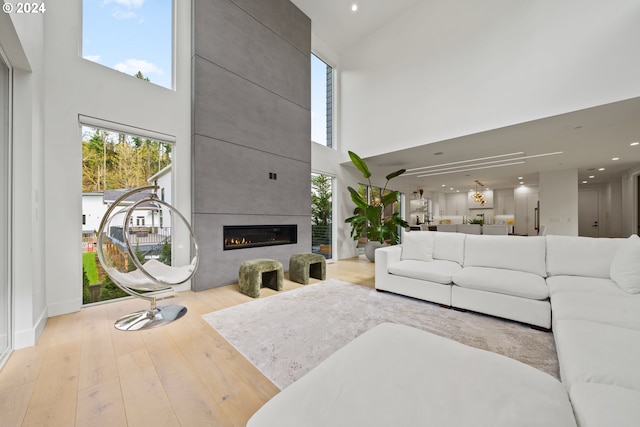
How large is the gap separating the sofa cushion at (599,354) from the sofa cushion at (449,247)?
1811 mm

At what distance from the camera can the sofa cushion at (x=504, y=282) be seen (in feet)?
7.55

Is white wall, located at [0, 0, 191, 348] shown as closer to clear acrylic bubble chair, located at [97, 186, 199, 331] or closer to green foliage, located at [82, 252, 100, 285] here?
green foliage, located at [82, 252, 100, 285]

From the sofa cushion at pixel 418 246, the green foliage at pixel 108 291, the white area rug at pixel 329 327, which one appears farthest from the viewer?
the sofa cushion at pixel 418 246

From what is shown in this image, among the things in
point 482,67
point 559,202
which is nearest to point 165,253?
point 482,67

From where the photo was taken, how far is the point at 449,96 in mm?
4543

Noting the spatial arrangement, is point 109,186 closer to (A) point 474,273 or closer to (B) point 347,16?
(A) point 474,273

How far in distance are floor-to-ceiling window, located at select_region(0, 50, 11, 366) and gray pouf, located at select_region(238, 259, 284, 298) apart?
197 centimetres

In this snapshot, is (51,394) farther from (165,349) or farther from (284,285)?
(284,285)

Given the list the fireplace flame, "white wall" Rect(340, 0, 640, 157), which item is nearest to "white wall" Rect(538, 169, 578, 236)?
"white wall" Rect(340, 0, 640, 157)

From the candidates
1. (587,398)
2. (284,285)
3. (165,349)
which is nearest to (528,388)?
(587,398)

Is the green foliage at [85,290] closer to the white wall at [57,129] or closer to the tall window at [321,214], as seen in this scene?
the white wall at [57,129]

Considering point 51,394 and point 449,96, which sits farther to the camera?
point 449,96

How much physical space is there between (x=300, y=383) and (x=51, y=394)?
167 cm

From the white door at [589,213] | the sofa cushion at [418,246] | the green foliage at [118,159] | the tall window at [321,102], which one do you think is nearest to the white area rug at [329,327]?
the sofa cushion at [418,246]
